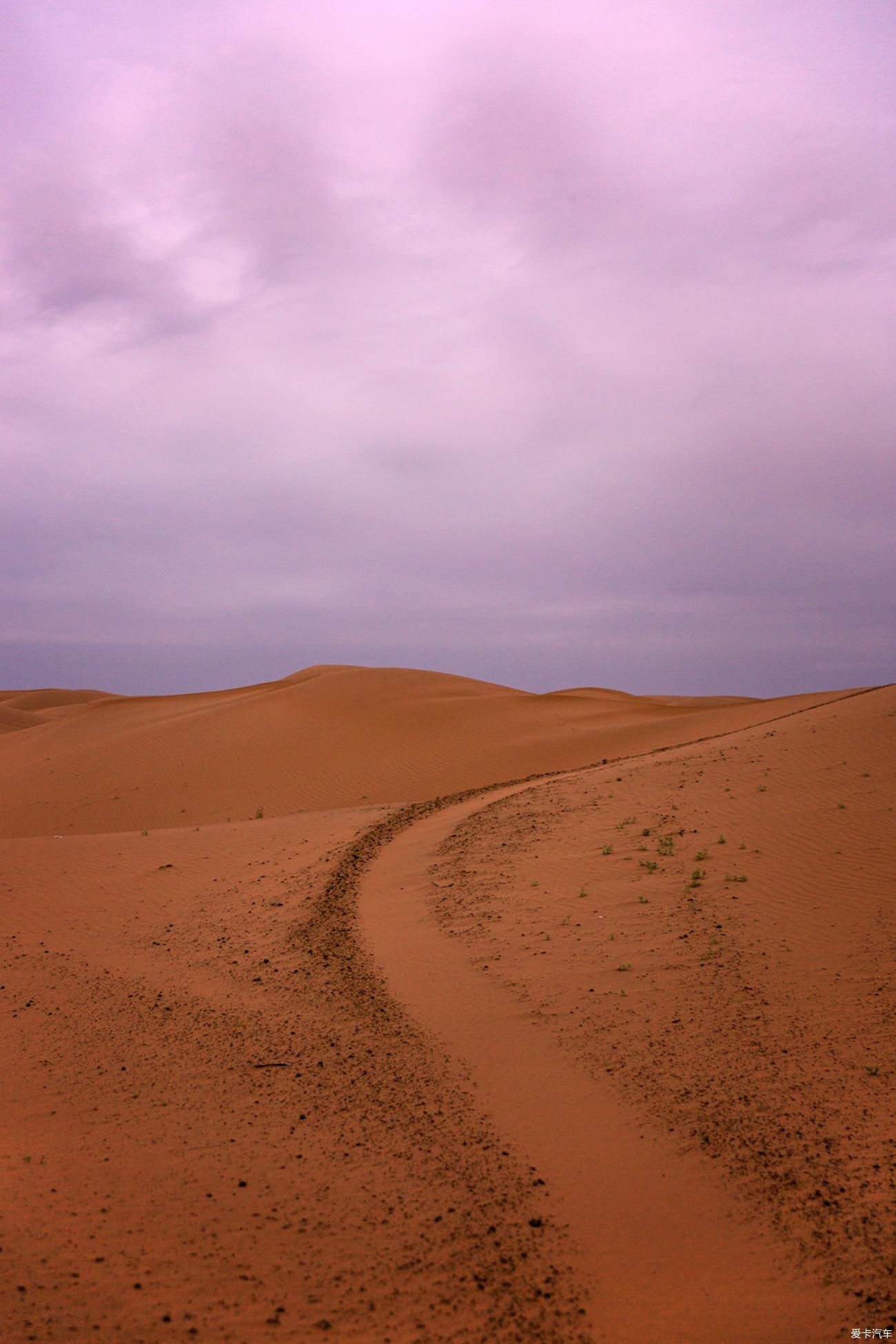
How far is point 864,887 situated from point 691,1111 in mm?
4547

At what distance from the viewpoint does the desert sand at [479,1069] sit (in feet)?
13.9

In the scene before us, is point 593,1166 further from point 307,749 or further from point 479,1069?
point 307,749

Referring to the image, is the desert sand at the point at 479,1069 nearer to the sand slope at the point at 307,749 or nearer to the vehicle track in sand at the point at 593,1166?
the vehicle track in sand at the point at 593,1166

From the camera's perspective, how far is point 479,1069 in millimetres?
6551

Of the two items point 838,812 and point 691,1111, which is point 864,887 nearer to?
point 838,812

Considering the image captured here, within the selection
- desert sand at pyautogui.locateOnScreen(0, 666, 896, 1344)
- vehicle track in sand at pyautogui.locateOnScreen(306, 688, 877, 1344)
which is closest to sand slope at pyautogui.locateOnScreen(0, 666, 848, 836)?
desert sand at pyautogui.locateOnScreen(0, 666, 896, 1344)

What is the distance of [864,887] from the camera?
369 inches

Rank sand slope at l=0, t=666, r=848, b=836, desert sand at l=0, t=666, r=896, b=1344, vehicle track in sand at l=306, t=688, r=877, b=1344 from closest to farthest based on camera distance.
Answer: vehicle track in sand at l=306, t=688, r=877, b=1344 < desert sand at l=0, t=666, r=896, b=1344 < sand slope at l=0, t=666, r=848, b=836

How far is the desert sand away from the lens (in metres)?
4.24

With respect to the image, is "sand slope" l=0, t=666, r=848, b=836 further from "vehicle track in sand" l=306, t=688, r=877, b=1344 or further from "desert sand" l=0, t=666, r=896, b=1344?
"vehicle track in sand" l=306, t=688, r=877, b=1344

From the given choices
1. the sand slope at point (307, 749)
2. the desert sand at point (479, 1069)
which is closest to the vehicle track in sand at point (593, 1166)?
the desert sand at point (479, 1069)

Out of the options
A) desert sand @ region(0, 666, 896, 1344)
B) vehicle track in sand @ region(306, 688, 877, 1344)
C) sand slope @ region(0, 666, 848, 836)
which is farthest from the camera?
sand slope @ region(0, 666, 848, 836)

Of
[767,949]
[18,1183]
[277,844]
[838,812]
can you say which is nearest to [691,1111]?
[767,949]

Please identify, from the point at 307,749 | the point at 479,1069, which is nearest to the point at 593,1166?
the point at 479,1069
